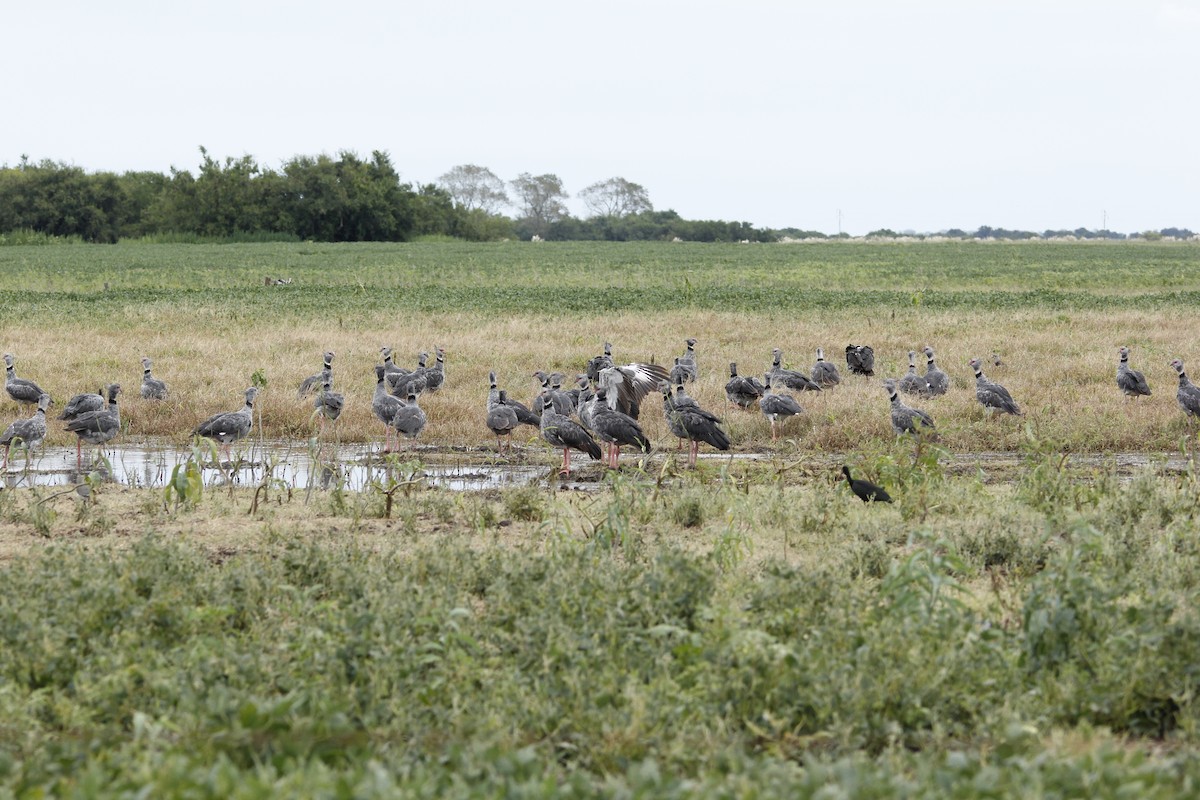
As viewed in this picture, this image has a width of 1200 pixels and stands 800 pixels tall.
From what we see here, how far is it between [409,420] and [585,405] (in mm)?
1820

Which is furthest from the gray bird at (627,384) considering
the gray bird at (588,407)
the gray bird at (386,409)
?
the gray bird at (386,409)

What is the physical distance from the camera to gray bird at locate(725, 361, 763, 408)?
15344 millimetres

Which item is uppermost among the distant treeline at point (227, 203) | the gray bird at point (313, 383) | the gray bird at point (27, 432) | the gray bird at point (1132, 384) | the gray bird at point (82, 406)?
the distant treeline at point (227, 203)

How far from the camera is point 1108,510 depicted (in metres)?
9.23

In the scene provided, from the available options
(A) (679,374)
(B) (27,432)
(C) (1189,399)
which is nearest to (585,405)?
(A) (679,374)

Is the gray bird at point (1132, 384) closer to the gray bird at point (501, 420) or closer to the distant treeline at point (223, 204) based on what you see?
the gray bird at point (501, 420)

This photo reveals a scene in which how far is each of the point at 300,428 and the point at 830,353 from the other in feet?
29.4

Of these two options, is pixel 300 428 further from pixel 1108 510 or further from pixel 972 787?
pixel 972 787

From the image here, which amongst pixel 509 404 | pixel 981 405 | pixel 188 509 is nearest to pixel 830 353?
pixel 981 405

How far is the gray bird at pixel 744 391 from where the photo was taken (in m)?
15.3

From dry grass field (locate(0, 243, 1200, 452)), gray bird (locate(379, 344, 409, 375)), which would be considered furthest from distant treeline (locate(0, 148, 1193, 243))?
gray bird (locate(379, 344, 409, 375))

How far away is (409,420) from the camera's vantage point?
13.5m

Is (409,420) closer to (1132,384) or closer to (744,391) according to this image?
(744,391)

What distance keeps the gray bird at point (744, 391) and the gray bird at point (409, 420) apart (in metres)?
3.85
